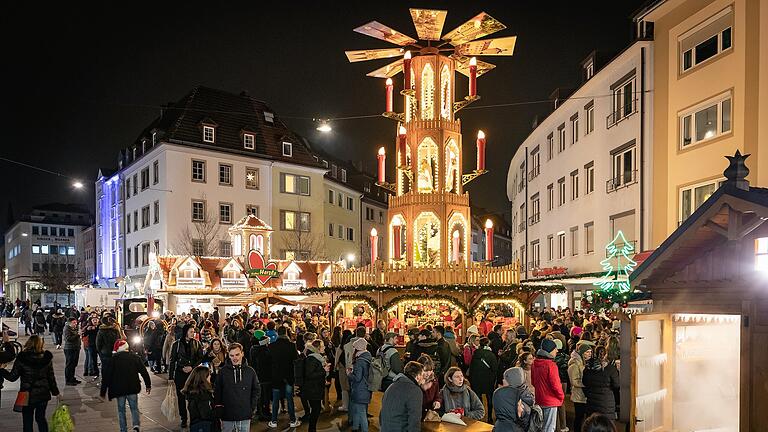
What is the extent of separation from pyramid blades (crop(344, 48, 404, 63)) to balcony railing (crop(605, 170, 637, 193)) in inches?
406

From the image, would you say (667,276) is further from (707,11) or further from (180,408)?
(707,11)

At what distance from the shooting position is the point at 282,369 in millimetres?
12539

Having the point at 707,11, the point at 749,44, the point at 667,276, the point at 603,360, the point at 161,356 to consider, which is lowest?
the point at 161,356

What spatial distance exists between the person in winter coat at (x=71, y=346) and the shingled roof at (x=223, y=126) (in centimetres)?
2799

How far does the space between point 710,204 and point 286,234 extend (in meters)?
44.3

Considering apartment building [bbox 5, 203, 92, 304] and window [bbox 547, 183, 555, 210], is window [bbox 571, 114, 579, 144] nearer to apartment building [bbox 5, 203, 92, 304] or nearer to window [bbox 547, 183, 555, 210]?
window [bbox 547, 183, 555, 210]

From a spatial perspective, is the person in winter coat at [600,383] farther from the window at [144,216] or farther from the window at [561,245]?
the window at [144,216]

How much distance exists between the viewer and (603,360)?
10.6 meters

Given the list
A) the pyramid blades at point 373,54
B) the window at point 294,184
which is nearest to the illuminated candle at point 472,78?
the pyramid blades at point 373,54

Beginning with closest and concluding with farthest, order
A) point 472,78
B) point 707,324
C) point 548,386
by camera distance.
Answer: point 548,386 < point 707,324 < point 472,78

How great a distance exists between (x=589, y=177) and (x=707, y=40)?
33.1 feet

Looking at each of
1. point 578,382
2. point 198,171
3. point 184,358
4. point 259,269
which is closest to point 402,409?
point 578,382

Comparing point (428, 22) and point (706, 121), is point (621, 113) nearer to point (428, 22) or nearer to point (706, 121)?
point (706, 121)

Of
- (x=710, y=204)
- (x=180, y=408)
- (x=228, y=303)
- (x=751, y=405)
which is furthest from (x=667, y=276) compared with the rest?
(x=228, y=303)
